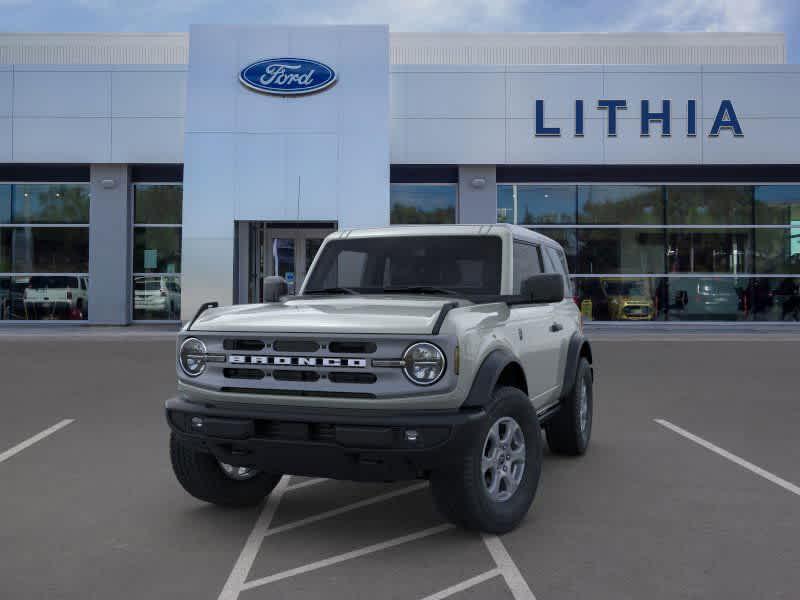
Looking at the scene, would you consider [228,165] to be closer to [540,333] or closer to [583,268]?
[583,268]

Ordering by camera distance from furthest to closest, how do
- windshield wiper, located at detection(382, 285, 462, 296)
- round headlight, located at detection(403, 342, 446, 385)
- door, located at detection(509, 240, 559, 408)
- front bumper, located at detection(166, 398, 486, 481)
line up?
windshield wiper, located at detection(382, 285, 462, 296) → door, located at detection(509, 240, 559, 408) → round headlight, located at detection(403, 342, 446, 385) → front bumper, located at detection(166, 398, 486, 481)

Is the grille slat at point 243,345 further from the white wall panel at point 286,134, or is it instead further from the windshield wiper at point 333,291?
the white wall panel at point 286,134

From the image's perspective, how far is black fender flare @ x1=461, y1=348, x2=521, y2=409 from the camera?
424 centimetres

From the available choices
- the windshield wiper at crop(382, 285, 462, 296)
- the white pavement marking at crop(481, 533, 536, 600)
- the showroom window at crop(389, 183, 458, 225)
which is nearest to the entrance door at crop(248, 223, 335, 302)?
the showroom window at crop(389, 183, 458, 225)

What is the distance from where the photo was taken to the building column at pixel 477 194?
22859 mm

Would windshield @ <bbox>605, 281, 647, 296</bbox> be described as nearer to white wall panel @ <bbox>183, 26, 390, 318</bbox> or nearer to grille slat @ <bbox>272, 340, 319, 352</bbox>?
white wall panel @ <bbox>183, 26, 390, 318</bbox>

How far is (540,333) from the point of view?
5594mm

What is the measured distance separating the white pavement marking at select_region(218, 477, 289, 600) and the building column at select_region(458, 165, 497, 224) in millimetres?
17864

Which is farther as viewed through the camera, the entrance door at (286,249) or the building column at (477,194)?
the entrance door at (286,249)

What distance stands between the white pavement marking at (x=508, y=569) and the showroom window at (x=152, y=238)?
2053 cm

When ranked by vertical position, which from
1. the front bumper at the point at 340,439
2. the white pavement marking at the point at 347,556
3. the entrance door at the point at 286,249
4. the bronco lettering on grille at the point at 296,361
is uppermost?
the entrance door at the point at 286,249

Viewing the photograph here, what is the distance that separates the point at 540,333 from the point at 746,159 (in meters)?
19.2

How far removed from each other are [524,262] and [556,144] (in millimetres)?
17085

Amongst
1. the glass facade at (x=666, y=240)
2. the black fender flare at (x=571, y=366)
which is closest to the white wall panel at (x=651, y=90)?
the glass facade at (x=666, y=240)
